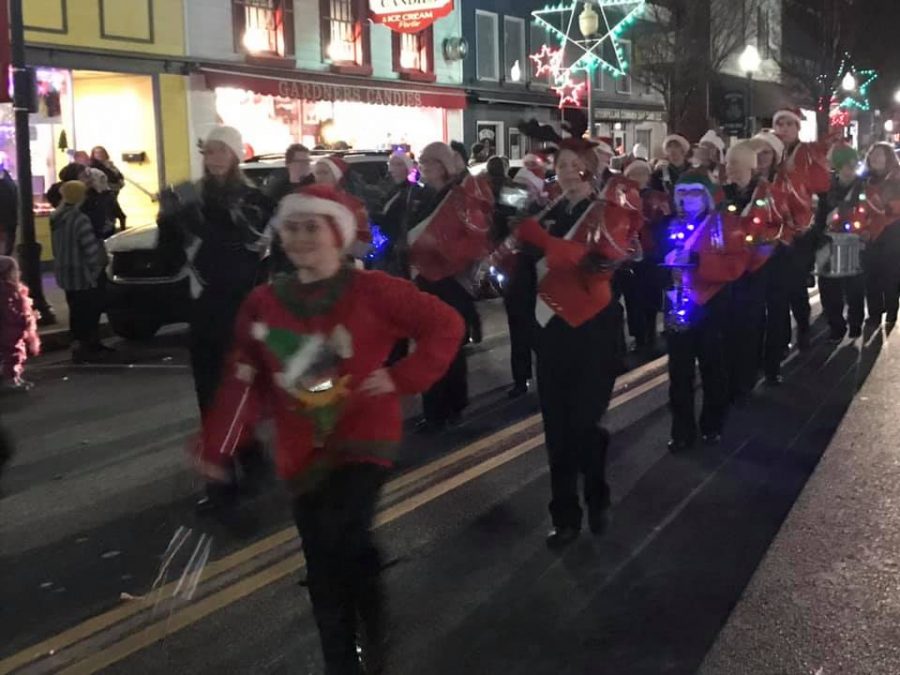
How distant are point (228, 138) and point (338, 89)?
16.2 meters

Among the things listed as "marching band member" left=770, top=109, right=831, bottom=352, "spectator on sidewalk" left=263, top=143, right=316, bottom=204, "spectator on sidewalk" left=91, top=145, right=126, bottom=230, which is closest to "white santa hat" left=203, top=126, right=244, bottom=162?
"spectator on sidewalk" left=263, top=143, right=316, bottom=204

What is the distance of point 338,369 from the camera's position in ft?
11.1

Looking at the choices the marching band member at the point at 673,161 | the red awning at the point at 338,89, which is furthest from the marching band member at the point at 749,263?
the red awning at the point at 338,89

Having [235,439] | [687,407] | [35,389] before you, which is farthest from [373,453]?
[35,389]

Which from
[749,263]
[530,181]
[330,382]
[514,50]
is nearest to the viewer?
[330,382]

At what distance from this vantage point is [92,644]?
4227 mm

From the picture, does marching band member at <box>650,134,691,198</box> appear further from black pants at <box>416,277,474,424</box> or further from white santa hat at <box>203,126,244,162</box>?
white santa hat at <box>203,126,244,162</box>

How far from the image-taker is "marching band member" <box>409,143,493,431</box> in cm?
732

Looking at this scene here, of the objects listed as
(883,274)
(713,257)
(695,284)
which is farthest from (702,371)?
(883,274)

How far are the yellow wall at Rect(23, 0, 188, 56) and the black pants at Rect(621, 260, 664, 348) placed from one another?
9993mm

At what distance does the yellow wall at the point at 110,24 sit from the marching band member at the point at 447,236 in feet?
34.9

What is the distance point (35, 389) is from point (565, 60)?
75.5 feet

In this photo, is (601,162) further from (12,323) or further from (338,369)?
(12,323)

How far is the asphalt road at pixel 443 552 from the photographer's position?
417cm
